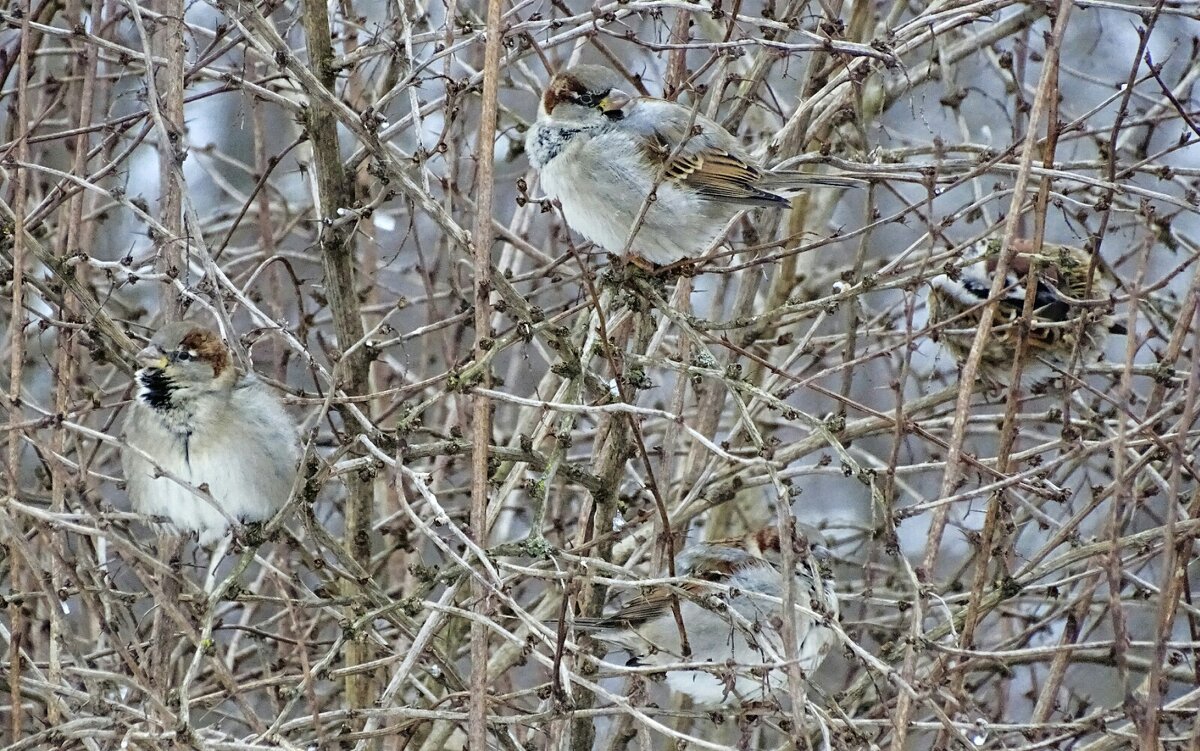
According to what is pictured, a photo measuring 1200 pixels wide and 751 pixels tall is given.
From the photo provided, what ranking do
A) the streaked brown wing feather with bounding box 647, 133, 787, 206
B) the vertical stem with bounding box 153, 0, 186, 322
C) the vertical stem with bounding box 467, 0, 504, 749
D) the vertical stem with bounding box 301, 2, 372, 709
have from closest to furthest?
the vertical stem with bounding box 467, 0, 504, 749 → the vertical stem with bounding box 153, 0, 186, 322 → the vertical stem with bounding box 301, 2, 372, 709 → the streaked brown wing feather with bounding box 647, 133, 787, 206

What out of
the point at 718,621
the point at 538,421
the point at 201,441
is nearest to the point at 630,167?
the point at 538,421

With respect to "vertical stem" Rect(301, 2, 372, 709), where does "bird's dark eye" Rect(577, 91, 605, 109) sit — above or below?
above

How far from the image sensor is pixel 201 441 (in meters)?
3.92

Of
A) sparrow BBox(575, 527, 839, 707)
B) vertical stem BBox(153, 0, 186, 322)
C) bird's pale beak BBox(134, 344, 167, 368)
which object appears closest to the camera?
vertical stem BBox(153, 0, 186, 322)

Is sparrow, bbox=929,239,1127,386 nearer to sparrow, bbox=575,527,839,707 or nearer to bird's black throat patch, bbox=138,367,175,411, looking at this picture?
sparrow, bbox=575,527,839,707

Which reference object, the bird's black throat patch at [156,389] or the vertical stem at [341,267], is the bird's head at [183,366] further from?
the vertical stem at [341,267]

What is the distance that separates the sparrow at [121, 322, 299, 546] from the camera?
3.88 meters

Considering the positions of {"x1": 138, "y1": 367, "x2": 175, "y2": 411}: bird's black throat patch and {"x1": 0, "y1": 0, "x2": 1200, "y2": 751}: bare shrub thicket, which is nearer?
{"x1": 0, "y1": 0, "x2": 1200, "y2": 751}: bare shrub thicket

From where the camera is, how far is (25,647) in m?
4.47

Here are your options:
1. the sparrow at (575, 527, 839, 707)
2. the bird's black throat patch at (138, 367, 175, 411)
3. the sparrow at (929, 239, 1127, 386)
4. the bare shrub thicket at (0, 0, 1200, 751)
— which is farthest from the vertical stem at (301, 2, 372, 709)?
the sparrow at (929, 239, 1127, 386)

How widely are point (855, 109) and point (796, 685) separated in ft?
7.51

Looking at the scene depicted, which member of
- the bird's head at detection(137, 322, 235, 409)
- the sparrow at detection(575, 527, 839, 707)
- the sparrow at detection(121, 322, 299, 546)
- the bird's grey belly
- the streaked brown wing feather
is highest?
the streaked brown wing feather

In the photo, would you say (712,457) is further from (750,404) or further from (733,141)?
(733,141)

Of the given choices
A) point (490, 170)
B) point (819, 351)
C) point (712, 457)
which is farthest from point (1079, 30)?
point (490, 170)
